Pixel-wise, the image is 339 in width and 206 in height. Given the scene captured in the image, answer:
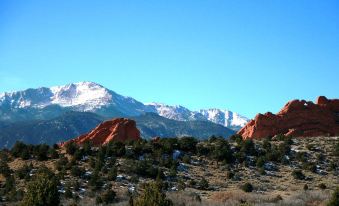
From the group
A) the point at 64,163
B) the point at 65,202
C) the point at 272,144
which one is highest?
the point at 272,144

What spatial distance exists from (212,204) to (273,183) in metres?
17.6

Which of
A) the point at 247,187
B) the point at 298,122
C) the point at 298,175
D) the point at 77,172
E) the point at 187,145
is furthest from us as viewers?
the point at 298,122

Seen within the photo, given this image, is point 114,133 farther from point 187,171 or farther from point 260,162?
point 260,162

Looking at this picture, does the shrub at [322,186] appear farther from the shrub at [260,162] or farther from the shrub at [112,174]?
the shrub at [112,174]

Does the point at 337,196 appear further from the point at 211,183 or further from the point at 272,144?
the point at 272,144

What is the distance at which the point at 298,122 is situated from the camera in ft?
351

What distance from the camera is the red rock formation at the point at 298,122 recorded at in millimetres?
104312

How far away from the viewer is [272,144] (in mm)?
78125

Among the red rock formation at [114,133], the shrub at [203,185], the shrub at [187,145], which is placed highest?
the red rock formation at [114,133]

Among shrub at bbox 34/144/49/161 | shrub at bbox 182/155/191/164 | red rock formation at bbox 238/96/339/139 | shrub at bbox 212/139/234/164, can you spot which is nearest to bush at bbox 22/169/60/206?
shrub at bbox 34/144/49/161

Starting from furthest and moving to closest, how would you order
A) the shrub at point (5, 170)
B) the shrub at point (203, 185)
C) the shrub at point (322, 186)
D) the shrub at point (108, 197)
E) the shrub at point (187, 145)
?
the shrub at point (187, 145), the shrub at point (322, 186), the shrub at point (5, 170), the shrub at point (203, 185), the shrub at point (108, 197)

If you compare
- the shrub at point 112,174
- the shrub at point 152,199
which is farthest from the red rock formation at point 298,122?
the shrub at point 152,199

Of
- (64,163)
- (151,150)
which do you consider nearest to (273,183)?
(151,150)

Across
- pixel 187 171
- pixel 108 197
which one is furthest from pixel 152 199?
pixel 187 171
